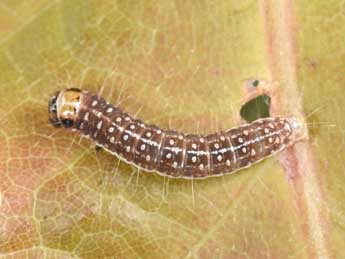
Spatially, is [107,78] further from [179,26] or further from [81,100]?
[179,26]

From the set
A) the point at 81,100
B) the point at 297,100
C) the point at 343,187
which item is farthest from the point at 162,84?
the point at 343,187

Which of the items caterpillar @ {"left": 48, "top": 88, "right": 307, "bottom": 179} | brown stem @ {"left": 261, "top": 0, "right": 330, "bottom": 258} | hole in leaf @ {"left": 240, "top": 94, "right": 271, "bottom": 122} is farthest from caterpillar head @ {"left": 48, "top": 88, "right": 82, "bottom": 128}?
brown stem @ {"left": 261, "top": 0, "right": 330, "bottom": 258}

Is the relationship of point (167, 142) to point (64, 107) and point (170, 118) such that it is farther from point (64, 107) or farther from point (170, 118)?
point (64, 107)

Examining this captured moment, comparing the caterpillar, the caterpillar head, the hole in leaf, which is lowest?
the caterpillar

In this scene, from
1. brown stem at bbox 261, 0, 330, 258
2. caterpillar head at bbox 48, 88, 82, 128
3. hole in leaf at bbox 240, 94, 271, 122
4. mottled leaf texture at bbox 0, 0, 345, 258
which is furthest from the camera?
hole in leaf at bbox 240, 94, 271, 122

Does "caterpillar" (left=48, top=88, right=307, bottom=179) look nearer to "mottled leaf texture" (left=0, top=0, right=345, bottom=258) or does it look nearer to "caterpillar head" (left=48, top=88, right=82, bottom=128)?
"caterpillar head" (left=48, top=88, right=82, bottom=128)

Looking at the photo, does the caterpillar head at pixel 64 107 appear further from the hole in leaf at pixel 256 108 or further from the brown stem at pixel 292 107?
the brown stem at pixel 292 107
